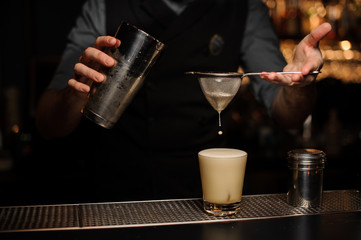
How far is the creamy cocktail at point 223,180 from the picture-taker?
1313 mm

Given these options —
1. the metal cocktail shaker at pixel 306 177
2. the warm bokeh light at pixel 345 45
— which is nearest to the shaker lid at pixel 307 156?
the metal cocktail shaker at pixel 306 177

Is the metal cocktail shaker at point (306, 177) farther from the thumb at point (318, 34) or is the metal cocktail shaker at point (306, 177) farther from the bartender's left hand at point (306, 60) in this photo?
the thumb at point (318, 34)

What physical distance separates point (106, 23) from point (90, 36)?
10 cm

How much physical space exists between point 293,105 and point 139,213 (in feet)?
2.85

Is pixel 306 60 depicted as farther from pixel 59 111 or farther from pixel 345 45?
pixel 345 45

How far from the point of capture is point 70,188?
3.13 m

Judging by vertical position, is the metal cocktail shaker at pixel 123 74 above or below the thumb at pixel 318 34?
below

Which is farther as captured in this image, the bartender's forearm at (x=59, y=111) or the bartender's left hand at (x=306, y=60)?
the bartender's forearm at (x=59, y=111)

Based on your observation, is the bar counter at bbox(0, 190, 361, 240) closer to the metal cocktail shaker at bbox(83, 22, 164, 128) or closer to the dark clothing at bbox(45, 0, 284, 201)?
the metal cocktail shaker at bbox(83, 22, 164, 128)

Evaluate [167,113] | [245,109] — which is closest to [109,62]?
[167,113]

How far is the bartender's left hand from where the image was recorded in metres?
1.41

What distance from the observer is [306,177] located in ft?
4.63

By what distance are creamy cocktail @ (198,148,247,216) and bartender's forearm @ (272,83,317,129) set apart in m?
0.58

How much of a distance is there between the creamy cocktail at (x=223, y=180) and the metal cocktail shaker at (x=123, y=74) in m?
0.30
